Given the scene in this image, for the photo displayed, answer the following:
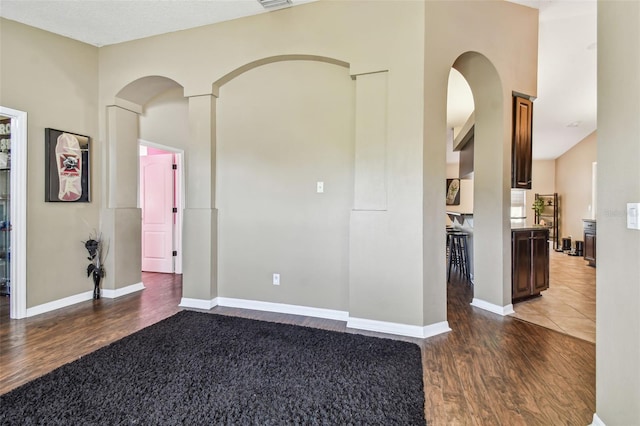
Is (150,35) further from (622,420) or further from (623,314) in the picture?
(622,420)

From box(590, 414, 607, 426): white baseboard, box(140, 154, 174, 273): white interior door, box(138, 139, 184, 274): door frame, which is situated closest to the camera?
box(590, 414, 607, 426): white baseboard

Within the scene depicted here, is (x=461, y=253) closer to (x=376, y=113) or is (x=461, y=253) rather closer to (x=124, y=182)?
(x=376, y=113)

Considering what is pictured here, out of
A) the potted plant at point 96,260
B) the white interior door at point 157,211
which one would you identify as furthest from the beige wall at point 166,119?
Result: the potted plant at point 96,260

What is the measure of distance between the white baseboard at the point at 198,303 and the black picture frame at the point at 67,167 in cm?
178

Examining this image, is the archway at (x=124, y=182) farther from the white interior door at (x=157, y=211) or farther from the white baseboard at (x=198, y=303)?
the white baseboard at (x=198, y=303)

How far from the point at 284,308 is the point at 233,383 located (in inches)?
55.9

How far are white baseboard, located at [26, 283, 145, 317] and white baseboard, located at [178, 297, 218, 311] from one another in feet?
3.41

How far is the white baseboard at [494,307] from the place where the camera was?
11.0 feet

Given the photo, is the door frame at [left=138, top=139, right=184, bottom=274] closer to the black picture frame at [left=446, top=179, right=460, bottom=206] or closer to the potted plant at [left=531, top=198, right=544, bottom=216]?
the black picture frame at [left=446, top=179, right=460, bottom=206]

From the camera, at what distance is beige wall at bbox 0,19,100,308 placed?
329 cm

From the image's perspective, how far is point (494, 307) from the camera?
3.44m

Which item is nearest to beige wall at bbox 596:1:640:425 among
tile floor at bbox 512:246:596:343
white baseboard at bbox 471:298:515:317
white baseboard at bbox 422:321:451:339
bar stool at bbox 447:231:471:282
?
white baseboard at bbox 422:321:451:339

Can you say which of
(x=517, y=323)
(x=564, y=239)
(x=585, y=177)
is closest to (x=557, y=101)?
(x=585, y=177)

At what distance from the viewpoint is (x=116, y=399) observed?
1.88 m
